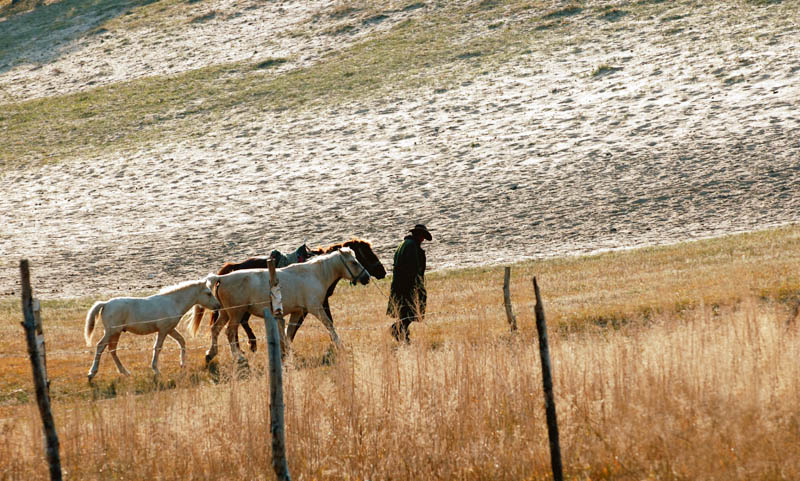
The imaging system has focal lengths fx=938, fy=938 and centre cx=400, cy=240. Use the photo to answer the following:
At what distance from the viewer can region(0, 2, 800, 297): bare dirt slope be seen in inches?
1155

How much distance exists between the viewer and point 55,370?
16328 mm

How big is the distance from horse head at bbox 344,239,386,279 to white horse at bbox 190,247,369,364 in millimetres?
1101

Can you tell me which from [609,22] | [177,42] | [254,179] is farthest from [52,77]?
[609,22]

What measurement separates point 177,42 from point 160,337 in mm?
49601

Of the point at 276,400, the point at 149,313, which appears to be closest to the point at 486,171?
the point at 149,313

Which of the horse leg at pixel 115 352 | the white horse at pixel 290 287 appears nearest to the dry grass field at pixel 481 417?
the horse leg at pixel 115 352

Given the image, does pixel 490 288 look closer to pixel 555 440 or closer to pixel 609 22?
pixel 555 440

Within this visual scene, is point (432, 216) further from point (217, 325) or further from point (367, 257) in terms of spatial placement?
point (217, 325)

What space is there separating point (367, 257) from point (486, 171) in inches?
732

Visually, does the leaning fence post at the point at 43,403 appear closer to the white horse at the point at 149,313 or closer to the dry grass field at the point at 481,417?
the dry grass field at the point at 481,417

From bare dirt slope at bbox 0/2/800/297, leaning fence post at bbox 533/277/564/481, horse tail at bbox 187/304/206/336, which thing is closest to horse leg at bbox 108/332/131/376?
horse tail at bbox 187/304/206/336

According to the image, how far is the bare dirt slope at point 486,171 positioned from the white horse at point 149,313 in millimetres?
12070

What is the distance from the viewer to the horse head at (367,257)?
17.5 meters

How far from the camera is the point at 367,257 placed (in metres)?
17.6
